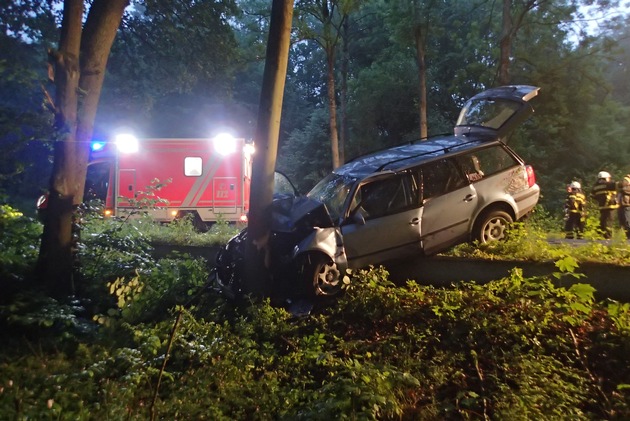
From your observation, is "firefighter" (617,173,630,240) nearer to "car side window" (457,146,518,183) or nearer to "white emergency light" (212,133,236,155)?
"car side window" (457,146,518,183)

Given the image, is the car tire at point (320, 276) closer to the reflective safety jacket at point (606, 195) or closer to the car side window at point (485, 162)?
the car side window at point (485, 162)

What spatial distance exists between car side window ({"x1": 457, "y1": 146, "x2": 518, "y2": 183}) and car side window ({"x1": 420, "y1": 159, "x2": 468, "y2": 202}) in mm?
145

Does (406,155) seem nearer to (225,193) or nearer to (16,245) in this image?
(16,245)

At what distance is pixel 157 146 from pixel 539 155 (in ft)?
44.4

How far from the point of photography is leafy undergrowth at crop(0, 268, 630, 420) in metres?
4.18

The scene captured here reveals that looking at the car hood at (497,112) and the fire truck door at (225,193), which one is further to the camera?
the fire truck door at (225,193)

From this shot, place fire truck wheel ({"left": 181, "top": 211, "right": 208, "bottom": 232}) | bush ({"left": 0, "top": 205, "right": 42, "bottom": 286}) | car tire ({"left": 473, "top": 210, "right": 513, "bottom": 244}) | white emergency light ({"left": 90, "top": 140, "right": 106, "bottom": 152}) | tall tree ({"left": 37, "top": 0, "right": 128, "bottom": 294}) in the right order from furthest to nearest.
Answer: fire truck wheel ({"left": 181, "top": 211, "right": 208, "bottom": 232})
white emergency light ({"left": 90, "top": 140, "right": 106, "bottom": 152})
car tire ({"left": 473, "top": 210, "right": 513, "bottom": 244})
tall tree ({"left": 37, "top": 0, "right": 128, "bottom": 294})
bush ({"left": 0, "top": 205, "right": 42, "bottom": 286})

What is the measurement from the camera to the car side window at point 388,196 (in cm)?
693

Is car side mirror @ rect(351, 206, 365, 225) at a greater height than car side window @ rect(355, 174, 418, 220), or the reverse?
car side window @ rect(355, 174, 418, 220)

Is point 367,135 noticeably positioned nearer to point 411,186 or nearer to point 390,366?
point 411,186

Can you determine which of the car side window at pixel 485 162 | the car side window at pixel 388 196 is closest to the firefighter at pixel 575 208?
the car side window at pixel 485 162

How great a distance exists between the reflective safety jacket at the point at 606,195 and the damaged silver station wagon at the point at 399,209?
3.29 meters

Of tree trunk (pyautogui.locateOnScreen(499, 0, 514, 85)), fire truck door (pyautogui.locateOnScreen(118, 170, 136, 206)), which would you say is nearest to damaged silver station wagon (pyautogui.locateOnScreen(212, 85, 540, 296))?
tree trunk (pyautogui.locateOnScreen(499, 0, 514, 85))

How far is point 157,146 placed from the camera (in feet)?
43.2
